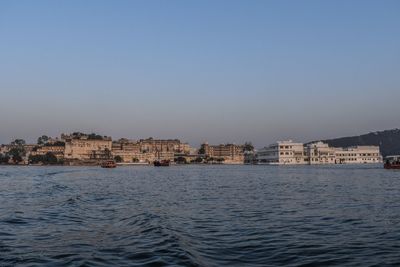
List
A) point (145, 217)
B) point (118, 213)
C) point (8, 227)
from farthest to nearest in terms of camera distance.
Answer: point (118, 213) < point (145, 217) < point (8, 227)

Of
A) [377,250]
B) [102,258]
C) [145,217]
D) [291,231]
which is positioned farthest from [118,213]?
[377,250]

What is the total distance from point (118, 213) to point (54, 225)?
501 centimetres

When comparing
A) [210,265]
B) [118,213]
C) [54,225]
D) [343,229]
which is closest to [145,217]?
[118,213]

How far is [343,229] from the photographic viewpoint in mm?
18922

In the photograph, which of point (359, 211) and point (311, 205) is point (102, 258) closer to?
point (359, 211)

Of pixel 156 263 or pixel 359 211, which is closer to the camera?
pixel 156 263

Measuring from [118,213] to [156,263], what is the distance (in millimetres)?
12452

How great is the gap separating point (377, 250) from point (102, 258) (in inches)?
310

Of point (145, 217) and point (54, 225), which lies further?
point (145, 217)

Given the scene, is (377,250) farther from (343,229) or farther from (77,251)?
(77,251)

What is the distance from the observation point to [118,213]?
2541cm

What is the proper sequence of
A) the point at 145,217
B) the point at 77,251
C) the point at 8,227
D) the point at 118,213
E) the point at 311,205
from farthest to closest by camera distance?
the point at 311,205
the point at 118,213
the point at 145,217
the point at 8,227
the point at 77,251

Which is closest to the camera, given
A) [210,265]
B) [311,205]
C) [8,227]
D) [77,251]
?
[210,265]

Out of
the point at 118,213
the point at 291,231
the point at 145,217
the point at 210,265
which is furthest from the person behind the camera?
the point at 118,213
